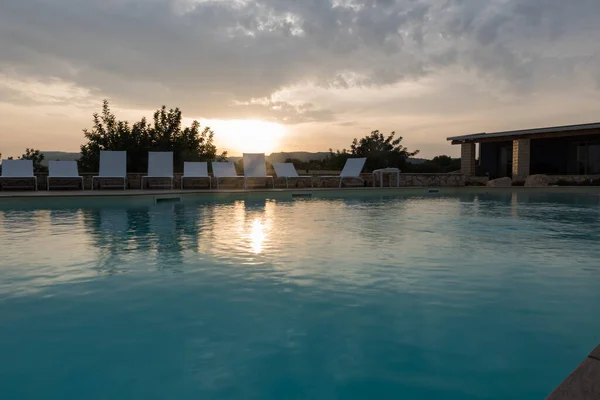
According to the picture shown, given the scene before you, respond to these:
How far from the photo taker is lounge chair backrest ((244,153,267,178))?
48.8ft

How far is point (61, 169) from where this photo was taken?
42.7 feet

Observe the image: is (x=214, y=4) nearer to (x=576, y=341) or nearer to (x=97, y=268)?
(x=97, y=268)

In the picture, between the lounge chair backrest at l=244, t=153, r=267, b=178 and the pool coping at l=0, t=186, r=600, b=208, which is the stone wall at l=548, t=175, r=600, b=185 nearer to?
the pool coping at l=0, t=186, r=600, b=208

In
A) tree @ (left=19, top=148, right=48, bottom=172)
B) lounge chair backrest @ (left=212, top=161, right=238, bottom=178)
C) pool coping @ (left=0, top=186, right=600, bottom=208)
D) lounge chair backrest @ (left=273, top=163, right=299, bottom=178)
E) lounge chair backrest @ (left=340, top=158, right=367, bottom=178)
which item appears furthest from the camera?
tree @ (left=19, top=148, right=48, bottom=172)

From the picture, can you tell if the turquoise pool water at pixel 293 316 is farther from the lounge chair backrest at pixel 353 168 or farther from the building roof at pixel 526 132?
the building roof at pixel 526 132

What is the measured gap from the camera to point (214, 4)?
12562mm

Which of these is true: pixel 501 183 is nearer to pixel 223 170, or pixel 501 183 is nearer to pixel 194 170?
pixel 223 170

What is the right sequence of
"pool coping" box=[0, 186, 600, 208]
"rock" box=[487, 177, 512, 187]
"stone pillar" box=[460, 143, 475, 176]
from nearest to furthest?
"pool coping" box=[0, 186, 600, 208]
"rock" box=[487, 177, 512, 187]
"stone pillar" box=[460, 143, 475, 176]

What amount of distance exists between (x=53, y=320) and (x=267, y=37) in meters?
12.4

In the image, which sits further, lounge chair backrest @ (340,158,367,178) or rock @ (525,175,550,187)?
rock @ (525,175,550,187)

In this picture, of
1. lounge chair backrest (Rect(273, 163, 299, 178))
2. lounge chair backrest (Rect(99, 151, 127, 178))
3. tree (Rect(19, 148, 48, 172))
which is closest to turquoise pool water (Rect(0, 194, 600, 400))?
lounge chair backrest (Rect(99, 151, 127, 178))

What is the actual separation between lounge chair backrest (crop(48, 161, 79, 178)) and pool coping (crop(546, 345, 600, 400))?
13989mm

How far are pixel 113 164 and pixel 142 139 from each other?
481 centimetres

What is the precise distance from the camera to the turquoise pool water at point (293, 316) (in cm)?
216
